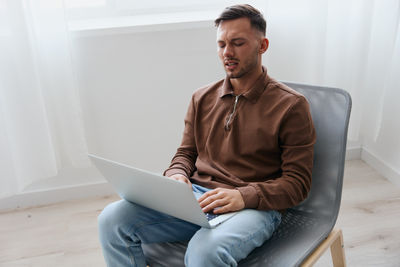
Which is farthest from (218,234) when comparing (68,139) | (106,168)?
(68,139)

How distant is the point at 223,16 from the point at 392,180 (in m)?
1.40

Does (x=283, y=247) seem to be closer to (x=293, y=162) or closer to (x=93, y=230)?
(x=293, y=162)

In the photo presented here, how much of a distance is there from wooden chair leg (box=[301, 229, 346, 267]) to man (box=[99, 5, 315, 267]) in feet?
0.42

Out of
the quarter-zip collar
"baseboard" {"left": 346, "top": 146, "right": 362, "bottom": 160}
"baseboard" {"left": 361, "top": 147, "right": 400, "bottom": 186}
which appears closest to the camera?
the quarter-zip collar

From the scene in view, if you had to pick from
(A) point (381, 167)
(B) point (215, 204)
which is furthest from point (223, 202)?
(A) point (381, 167)

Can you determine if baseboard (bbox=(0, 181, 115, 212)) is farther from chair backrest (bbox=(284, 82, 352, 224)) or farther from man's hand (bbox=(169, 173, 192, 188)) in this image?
chair backrest (bbox=(284, 82, 352, 224))

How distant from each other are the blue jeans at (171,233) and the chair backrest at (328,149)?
0.54 feet

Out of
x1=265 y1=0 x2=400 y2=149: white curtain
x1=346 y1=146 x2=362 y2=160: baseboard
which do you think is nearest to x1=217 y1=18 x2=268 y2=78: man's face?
x1=265 y1=0 x2=400 y2=149: white curtain

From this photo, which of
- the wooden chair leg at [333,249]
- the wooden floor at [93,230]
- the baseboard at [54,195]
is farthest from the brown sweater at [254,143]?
the baseboard at [54,195]

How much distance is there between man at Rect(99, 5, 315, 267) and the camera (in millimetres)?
1161

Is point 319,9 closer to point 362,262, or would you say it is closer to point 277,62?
point 277,62

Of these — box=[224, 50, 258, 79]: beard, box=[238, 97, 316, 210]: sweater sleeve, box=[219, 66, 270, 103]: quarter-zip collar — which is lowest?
box=[238, 97, 316, 210]: sweater sleeve

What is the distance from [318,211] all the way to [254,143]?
309 mm

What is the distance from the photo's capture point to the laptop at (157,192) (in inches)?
37.9
